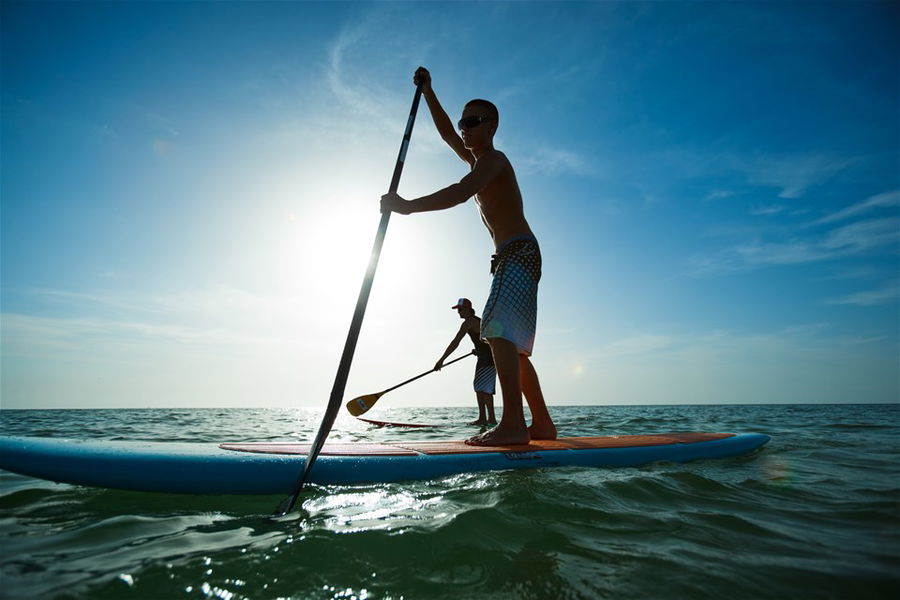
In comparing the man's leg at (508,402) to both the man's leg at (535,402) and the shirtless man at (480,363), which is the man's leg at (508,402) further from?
the shirtless man at (480,363)

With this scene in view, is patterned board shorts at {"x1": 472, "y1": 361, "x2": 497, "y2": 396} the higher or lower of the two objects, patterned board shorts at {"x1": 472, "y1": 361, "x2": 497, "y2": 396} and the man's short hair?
the lower

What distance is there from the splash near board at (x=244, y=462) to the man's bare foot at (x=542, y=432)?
56cm

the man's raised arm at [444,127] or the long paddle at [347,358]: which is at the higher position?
the man's raised arm at [444,127]

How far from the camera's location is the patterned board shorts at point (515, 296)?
10.7ft

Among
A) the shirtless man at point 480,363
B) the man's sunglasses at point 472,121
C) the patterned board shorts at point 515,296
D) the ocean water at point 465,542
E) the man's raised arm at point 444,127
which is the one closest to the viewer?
the ocean water at point 465,542

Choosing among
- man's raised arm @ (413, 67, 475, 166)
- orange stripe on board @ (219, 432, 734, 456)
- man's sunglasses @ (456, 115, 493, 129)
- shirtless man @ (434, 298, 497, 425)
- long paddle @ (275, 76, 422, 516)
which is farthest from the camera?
shirtless man @ (434, 298, 497, 425)

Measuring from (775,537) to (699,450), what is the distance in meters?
2.12

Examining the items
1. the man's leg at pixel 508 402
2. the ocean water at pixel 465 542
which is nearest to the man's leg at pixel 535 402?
the man's leg at pixel 508 402

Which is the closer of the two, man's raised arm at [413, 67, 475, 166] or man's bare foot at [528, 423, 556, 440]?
man's bare foot at [528, 423, 556, 440]

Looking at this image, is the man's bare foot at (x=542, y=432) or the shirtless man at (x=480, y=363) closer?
the man's bare foot at (x=542, y=432)

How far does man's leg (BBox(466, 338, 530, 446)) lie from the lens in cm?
307

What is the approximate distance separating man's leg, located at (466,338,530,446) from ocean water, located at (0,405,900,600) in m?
0.63

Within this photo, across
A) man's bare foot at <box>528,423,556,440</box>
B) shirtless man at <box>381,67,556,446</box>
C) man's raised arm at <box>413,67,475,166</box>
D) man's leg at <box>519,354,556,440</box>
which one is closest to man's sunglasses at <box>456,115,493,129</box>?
shirtless man at <box>381,67,556,446</box>

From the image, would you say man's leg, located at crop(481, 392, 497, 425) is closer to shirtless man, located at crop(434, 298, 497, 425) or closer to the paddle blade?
shirtless man, located at crop(434, 298, 497, 425)
